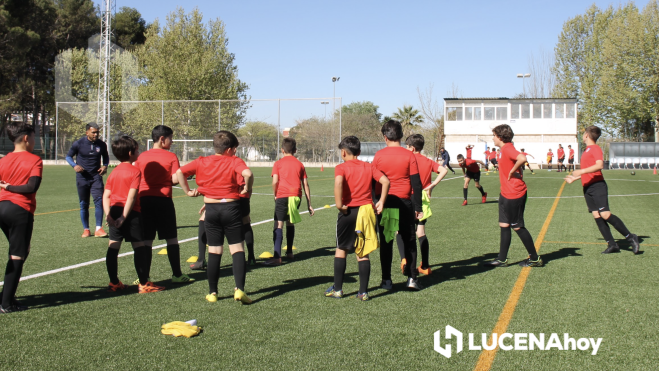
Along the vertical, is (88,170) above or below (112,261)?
above

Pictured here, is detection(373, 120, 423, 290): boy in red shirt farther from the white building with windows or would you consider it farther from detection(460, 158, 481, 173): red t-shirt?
the white building with windows

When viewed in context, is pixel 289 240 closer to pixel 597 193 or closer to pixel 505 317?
pixel 505 317

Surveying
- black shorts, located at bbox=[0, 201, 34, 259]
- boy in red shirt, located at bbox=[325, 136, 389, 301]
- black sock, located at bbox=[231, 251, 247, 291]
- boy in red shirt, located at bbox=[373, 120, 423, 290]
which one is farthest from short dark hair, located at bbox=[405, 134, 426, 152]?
black shorts, located at bbox=[0, 201, 34, 259]

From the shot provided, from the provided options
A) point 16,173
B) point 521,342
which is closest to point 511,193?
point 521,342

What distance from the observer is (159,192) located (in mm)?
5859

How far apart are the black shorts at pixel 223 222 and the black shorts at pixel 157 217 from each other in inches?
39.0

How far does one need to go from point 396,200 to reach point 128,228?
2824mm

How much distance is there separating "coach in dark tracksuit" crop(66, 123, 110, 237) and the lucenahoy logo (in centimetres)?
735

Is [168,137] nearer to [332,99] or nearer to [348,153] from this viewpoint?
[348,153]

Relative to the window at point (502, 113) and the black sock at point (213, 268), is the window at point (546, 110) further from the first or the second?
the black sock at point (213, 268)

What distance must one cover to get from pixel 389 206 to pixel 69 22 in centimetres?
6277

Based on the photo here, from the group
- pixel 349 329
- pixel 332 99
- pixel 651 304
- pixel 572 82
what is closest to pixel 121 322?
pixel 349 329

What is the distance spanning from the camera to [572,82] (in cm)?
5847

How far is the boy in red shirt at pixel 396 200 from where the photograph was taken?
18.0ft
